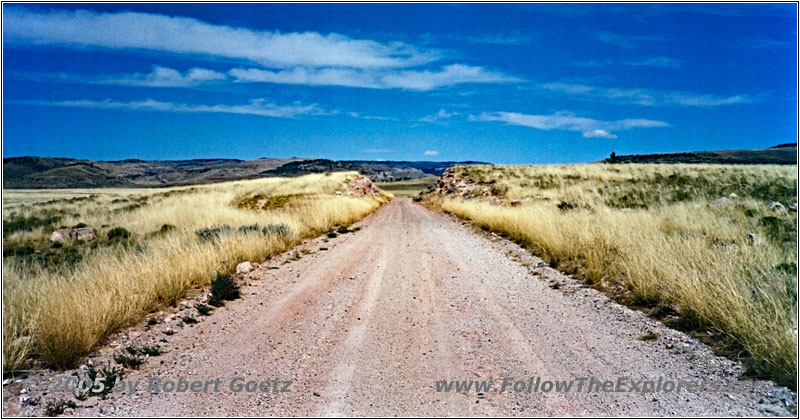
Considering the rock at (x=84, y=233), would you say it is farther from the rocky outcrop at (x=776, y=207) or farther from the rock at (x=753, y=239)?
the rocky outcrop at (x=776, y=207)

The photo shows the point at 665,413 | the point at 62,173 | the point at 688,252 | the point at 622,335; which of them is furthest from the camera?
the point at 62,173

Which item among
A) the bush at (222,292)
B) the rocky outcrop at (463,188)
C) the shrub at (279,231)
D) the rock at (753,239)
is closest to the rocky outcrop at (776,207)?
the rock at (753,239)

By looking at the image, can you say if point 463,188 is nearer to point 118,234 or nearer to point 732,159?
point 118,234

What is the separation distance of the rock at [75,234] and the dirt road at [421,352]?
581 inches

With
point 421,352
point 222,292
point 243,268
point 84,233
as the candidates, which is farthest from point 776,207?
point 84,233

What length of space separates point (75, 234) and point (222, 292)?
54.3ft

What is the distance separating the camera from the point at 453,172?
162 feet

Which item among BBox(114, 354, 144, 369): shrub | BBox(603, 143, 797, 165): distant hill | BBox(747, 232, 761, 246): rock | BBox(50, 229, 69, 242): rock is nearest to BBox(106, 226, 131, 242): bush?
BBox(50, 229, 69, 242): rock

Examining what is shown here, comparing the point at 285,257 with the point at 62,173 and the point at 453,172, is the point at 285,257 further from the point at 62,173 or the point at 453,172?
the point at 62,173

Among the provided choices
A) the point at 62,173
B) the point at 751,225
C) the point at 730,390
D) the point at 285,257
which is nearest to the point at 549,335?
the point at 730,390

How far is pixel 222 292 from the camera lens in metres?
7.74

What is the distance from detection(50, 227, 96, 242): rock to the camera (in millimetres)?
19031

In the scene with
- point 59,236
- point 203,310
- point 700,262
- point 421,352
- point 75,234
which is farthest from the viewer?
point 75,234

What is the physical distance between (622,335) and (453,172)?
44.1 meters
